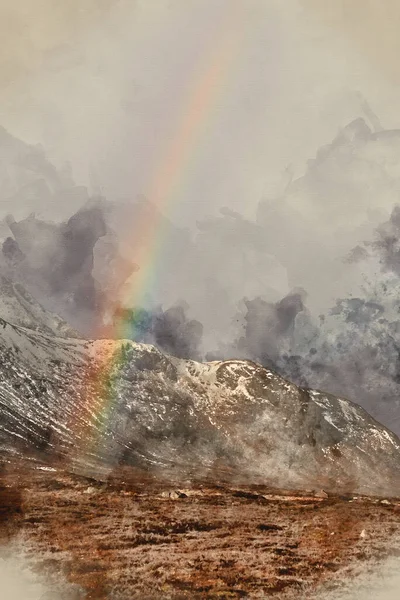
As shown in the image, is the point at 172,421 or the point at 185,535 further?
the point at 172,421

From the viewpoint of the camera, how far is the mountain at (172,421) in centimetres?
1331

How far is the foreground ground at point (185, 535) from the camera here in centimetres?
988

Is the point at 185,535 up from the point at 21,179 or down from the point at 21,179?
down

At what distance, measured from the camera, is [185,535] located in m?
→ 10.9

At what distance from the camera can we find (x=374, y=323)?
14523mm

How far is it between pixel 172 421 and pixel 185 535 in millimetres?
6155

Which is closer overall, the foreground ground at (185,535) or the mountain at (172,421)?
the foreground ground at (185,535)

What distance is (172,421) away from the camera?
16922mm

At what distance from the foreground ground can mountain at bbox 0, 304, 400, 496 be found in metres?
0.79

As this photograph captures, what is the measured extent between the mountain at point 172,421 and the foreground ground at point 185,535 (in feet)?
2.59

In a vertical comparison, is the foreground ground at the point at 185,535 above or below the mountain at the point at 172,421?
below

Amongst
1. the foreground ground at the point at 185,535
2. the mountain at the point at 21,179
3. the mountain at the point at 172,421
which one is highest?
the mountain at the point at 21,179

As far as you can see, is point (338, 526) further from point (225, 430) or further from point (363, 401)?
point (225, 430)

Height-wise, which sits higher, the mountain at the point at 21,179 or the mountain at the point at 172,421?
the mountain at the point at 21,179
